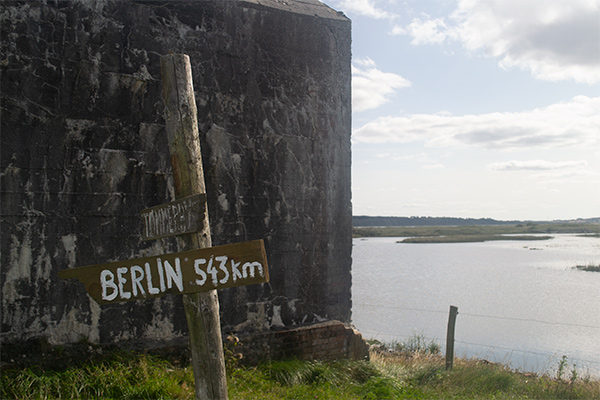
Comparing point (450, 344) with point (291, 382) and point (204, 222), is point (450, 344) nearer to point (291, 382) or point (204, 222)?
point (291, 382)

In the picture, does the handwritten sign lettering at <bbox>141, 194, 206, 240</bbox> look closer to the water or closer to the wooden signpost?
the wooden signpost

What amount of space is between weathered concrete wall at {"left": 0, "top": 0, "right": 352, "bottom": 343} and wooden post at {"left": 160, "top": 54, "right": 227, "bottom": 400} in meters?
1.90

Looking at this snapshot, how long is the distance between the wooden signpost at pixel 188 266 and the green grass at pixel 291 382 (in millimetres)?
1598

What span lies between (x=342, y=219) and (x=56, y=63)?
328cm

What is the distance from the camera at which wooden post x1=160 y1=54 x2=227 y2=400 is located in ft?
9.24

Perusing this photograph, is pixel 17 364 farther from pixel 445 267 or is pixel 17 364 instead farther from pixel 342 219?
pixel 445 267

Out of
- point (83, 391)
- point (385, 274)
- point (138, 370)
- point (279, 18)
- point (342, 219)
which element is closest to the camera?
point (83, 391)

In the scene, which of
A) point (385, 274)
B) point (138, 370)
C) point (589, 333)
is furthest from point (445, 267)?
point (138, 370)

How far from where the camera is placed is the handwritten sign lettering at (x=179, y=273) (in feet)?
8.46

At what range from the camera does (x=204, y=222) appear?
2.75m

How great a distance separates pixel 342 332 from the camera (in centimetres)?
574

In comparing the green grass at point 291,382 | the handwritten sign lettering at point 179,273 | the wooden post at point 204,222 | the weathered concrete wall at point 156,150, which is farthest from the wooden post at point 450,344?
the handwritten sign lettering at point 179,273

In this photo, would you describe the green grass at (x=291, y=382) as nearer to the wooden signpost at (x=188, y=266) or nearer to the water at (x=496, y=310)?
the wooden signpost at (x=188, y=266)

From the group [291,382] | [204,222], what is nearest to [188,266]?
[204,222]
